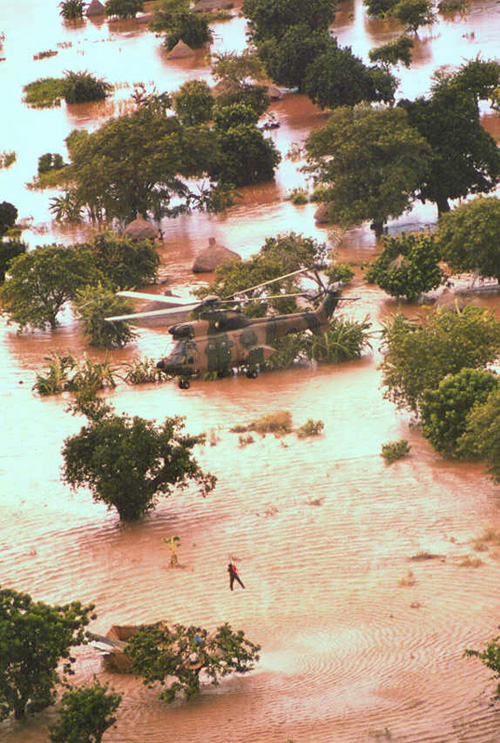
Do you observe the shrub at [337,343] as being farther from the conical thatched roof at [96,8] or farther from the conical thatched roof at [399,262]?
the conical thatched roof at [96,8]

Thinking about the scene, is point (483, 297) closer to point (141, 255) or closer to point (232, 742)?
point (141, 255)

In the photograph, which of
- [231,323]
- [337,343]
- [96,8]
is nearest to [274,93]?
[337,343]

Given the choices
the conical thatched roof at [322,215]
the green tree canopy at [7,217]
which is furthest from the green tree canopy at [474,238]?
the green tree canopy at [7,217]

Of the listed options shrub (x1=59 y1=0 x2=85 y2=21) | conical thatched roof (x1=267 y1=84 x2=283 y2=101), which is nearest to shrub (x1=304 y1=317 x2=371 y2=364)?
conical thatched roof (x1=267 y1=84 x2=283 y2=101)

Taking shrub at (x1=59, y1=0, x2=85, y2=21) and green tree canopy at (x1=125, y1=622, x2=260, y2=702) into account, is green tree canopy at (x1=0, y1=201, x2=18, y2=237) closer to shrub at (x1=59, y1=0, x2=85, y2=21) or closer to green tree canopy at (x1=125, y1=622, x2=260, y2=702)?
green tree canopy at (x1=125, y1=622, x2=260, y2=702)

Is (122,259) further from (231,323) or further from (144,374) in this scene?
(231,323)

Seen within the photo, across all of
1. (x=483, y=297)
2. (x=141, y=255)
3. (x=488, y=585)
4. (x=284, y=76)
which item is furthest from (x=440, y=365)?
(x=284, y=76)

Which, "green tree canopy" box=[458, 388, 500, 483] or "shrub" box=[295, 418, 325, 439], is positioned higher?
"green tree canopy" box=[458, 388, 500, 483]
